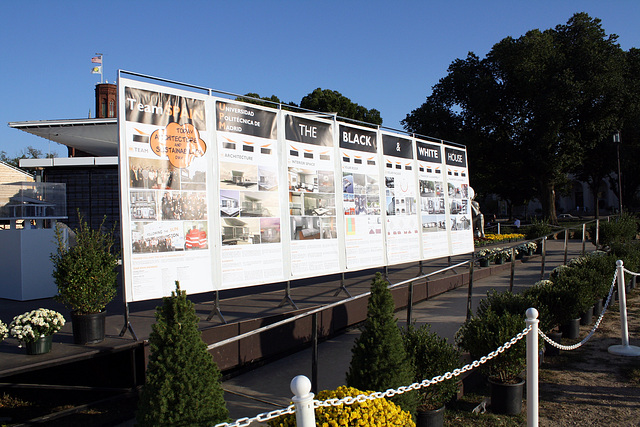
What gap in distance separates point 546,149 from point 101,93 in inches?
1767

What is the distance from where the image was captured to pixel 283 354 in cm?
716

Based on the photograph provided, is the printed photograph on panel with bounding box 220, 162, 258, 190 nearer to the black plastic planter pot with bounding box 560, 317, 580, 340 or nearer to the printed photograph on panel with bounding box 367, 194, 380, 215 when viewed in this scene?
the printed photograph on panel with bounding box 367, 194, 380, 215

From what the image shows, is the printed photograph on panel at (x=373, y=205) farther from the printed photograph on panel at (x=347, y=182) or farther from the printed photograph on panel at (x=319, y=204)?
the printed photograph on panel at (x=319, y=204)

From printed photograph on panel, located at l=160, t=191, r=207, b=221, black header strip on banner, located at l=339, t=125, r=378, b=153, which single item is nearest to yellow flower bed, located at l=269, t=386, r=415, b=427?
printed photograph on panel, located at l=160, t=191, r=207, b=221

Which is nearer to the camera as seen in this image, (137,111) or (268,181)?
(137,111)

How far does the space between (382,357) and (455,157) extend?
33.6 ft

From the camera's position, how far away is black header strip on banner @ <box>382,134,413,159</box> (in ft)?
34.2

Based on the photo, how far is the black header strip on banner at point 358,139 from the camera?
30.4ft

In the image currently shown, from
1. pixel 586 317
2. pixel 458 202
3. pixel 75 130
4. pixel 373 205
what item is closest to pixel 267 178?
pixel 373 205

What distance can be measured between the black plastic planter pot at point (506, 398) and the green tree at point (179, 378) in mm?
3063

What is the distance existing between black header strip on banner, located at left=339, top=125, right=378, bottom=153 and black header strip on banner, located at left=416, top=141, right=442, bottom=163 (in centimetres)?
195

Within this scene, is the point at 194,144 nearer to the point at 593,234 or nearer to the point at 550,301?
the point at 550,301

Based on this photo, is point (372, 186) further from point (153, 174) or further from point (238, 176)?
point (153, 174)

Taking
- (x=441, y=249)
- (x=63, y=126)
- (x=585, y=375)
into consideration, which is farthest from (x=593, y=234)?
(x=63, y=126)
